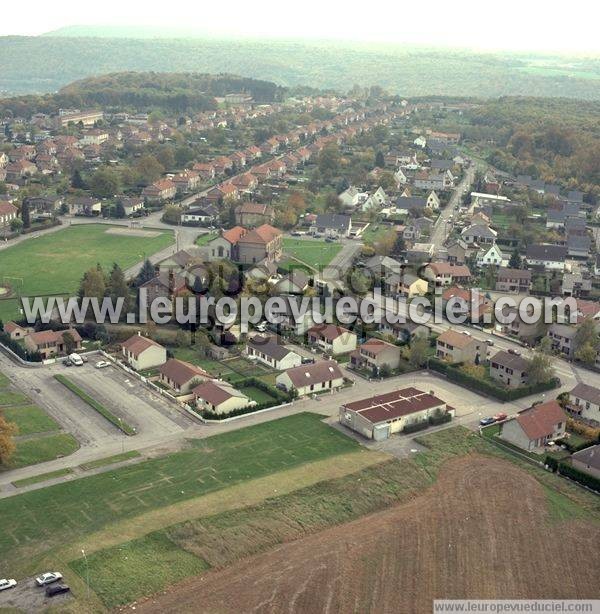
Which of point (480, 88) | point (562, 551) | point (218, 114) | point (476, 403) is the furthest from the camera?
point (480, 88)

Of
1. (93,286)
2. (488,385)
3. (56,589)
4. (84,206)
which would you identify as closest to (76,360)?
(93,286)

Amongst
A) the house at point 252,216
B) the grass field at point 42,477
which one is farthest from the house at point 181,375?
the house at point 252,216

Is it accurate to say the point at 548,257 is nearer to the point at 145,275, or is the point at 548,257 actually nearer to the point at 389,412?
the point at 145,275

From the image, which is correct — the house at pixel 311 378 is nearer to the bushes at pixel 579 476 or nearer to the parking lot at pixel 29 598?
the bushes at pixel 579 476

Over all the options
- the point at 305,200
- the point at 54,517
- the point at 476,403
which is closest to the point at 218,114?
the point at 305,200

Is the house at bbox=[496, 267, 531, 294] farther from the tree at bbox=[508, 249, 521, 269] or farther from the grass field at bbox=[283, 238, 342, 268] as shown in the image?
the grass field at bbox=[283, 238, 342, 268]

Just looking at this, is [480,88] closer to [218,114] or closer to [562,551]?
[218,114]
